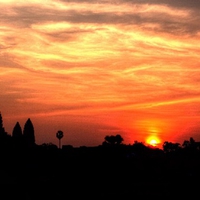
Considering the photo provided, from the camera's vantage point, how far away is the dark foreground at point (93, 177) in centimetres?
5088

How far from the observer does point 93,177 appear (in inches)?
2281

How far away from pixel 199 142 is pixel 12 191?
350 ft

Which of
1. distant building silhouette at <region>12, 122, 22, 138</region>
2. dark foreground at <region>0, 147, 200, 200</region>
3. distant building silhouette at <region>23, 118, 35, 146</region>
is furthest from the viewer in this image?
distant building silhouette at <region>23, 118, 35, 146</region>

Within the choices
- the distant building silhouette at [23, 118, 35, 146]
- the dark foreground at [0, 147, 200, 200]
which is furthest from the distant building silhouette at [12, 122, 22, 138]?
the dark foreground at [0, 147, 200, 200]

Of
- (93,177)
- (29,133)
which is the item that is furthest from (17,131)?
(93,177)

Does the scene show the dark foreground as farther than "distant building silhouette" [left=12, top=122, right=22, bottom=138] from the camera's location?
No

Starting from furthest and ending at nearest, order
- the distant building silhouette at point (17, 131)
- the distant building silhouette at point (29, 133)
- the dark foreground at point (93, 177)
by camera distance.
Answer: the distant building silhouette at point (29, 133)
the distant building silhouette at point (17, 131)
the dark foreground at point (93, 177)

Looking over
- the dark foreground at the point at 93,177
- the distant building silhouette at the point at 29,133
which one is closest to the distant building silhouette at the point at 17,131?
the distant building silhouette at the point at 29,133

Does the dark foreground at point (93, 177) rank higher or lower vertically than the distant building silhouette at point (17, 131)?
lower

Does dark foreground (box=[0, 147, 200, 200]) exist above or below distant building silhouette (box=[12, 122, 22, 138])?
below

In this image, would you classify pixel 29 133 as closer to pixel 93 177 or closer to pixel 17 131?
pixel 17 131

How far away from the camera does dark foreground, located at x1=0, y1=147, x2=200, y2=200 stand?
5088cm

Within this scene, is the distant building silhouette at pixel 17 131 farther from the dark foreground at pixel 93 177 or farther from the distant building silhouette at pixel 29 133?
the dark foreground at pixel 93 177

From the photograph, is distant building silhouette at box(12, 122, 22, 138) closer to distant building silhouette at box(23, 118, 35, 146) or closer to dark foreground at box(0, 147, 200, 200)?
distant building silhouette at box(23, 118, 35, 146)
